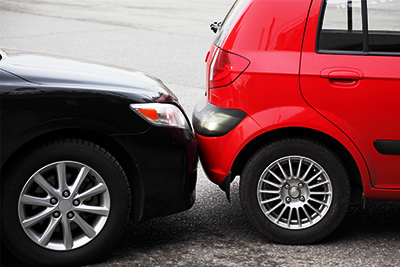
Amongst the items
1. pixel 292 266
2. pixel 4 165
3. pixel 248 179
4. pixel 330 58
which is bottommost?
pixel 292 266

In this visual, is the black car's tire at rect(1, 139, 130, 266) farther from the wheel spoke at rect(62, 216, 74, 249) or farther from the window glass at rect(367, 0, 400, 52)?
the window glass at rect(367, 0, 400, 52)

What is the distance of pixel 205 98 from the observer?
15.0ft

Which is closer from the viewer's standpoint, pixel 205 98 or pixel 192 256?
pixel 192 256

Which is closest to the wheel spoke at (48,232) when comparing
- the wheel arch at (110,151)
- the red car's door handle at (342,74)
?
the wheel arch at (110,151)

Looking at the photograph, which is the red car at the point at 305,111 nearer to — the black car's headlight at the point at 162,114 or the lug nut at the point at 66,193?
the black car's headlight at the point at 162,114

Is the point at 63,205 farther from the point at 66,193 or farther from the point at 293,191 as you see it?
the point at 293,191

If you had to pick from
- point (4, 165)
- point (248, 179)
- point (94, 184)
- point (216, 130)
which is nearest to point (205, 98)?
point (216, 130)

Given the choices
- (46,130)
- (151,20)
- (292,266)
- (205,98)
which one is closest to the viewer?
(46,130)

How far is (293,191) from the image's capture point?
14.0 ft

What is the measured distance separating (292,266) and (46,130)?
1576 mm

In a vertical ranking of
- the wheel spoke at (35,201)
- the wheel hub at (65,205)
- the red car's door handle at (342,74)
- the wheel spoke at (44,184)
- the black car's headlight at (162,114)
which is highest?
the red car's door handle at (342,74)

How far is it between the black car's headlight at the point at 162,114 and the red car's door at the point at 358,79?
2.47 feet

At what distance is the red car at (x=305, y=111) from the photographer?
410 cm

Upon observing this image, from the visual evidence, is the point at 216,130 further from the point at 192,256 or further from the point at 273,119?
the point at 192,256
